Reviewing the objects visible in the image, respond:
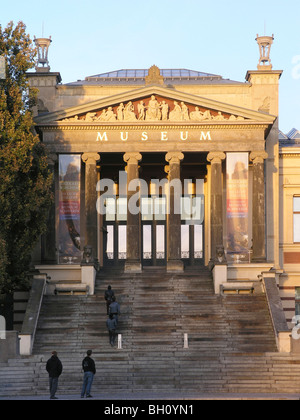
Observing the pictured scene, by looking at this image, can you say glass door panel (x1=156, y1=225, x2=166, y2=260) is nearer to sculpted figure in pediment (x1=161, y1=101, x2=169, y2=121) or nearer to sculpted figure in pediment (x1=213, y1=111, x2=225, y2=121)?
sculpted figure in pediment (x1=161, y1=101, x2=169, y2=121)

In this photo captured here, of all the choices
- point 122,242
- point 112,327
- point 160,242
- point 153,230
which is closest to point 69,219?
point 122,242

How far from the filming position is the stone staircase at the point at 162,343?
36.2 m

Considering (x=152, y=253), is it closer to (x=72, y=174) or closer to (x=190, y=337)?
(x=72, y=174)

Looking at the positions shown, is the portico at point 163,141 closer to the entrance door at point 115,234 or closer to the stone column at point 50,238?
the stone column at point 50,238

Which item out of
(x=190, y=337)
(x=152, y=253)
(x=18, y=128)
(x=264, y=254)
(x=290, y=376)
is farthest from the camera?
(x=152, y=253)

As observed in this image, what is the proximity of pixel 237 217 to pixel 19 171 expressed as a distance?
11.5 m

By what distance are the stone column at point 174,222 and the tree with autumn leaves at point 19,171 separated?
6.72 m

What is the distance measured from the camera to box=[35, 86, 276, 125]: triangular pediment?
4825 centimetres

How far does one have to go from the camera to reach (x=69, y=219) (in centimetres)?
4828

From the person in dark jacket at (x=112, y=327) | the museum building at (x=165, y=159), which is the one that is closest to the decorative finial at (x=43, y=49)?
the museum building at (x=165, y=159)

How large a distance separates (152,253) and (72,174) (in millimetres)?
7094

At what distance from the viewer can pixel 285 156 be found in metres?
52.4

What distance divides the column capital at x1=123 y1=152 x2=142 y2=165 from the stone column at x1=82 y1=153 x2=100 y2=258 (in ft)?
4.74
